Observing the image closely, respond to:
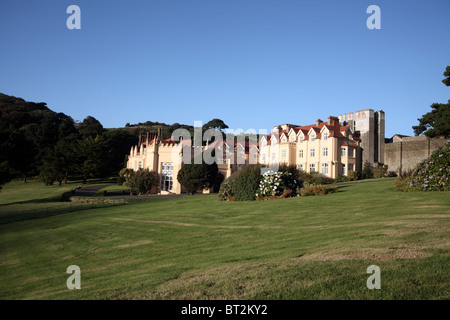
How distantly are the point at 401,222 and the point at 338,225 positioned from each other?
5.91 ft

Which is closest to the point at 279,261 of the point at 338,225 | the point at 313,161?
the point at 338,225

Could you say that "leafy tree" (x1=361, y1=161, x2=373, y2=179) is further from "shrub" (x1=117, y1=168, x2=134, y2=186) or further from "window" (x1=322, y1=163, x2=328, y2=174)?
"shrub" (x1=117, y1=168, x2=134, y2=186)

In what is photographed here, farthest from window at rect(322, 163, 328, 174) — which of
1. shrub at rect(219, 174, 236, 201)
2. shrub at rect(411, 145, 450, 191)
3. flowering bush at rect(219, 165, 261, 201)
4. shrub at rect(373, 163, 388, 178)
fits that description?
shrub at rect(411, 145, 450, 191)

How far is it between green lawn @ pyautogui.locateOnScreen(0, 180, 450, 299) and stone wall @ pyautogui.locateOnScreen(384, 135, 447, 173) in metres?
31.7

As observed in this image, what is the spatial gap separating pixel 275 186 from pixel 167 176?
96.4 ft

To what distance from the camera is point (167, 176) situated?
48.6 m

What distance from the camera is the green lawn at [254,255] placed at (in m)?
5.59

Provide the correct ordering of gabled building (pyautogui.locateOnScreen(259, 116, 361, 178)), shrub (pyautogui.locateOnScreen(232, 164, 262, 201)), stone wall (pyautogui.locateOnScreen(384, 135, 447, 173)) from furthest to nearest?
gabled building (pyautogui.locateOnScreen(259, 116, 361, 178)) → stone wall (pyautogui.locateOnScreen(384, 135, 447, 173)) → shrub (pyautogui.locateOnScreen(232, 164, 262, 201))

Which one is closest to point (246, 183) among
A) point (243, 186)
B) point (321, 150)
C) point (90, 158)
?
point (243, 186)

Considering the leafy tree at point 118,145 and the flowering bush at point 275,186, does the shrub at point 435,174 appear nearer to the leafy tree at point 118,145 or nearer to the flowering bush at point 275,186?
the flowering bush at point 275,186

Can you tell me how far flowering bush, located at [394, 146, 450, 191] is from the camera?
1736cm

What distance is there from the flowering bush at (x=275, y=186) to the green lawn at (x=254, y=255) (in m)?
5.64

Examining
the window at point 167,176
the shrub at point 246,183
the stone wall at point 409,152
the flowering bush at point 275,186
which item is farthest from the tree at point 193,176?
the stone wall at point 409,152

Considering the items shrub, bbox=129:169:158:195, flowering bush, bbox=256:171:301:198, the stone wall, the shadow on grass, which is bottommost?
the shadow on grass
